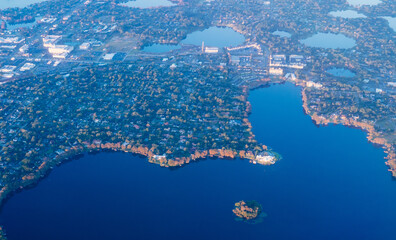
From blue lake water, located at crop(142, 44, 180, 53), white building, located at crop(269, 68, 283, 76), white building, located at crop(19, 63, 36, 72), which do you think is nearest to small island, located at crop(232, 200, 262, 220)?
white building, located at crop(269, 68, 283, 76)

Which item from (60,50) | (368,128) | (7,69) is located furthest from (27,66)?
(368,128)

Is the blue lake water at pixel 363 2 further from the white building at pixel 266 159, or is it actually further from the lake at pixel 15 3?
the lake at pixel 15 3

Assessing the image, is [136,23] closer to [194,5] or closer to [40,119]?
[194,5]

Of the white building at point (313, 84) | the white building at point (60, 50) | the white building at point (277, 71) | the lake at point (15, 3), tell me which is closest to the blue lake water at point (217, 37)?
the white building at point (277, 71)

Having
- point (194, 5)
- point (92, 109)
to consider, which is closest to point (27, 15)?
point (194, 5)

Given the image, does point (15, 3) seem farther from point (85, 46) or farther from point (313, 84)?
point (313, 84)
